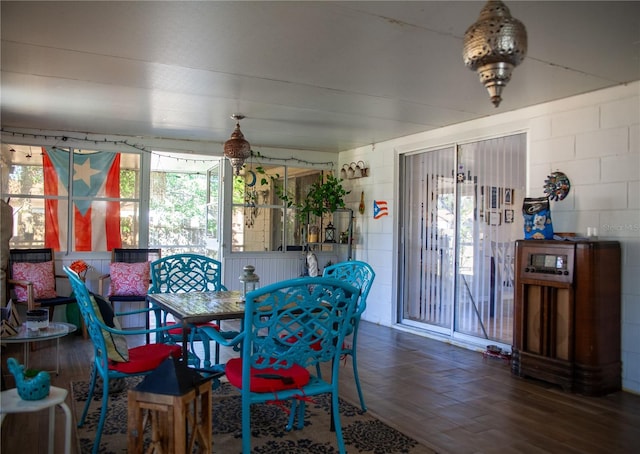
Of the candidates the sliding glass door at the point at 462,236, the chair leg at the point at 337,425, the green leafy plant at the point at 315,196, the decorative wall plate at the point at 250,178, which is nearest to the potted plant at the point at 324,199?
the green leafy plant at the point at 315,196

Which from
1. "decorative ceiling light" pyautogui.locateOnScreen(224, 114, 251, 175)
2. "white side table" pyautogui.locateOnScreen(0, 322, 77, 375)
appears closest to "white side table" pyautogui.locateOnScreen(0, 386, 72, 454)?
"white side table" pyautogui.locateOnScreen(0, 322, 77, 375)

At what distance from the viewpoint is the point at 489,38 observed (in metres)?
1.72

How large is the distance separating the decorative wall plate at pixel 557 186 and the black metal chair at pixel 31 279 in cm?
462

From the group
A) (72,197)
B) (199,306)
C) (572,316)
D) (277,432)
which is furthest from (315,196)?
(277,432)

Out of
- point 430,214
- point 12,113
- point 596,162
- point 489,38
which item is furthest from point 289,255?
point 489,38

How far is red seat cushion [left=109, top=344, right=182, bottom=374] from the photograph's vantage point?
2.58m

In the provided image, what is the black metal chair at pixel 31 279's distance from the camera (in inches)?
185

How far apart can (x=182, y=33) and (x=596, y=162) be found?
3.18 meters

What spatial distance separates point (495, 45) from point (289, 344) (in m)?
1.55

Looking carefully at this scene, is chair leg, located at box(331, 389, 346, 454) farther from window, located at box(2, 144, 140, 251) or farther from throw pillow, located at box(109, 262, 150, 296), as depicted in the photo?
window, located at box(2, 144, 140, 251)

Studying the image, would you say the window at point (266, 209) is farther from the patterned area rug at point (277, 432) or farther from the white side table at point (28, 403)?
the white side table at point (28, 403)

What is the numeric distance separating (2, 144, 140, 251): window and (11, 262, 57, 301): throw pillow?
512mm

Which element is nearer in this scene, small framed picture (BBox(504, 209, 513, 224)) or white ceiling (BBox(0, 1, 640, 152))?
white ceiling (BBox(0, 1, 640, 152))

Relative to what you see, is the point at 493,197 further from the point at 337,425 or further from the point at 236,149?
the point at 337,425
